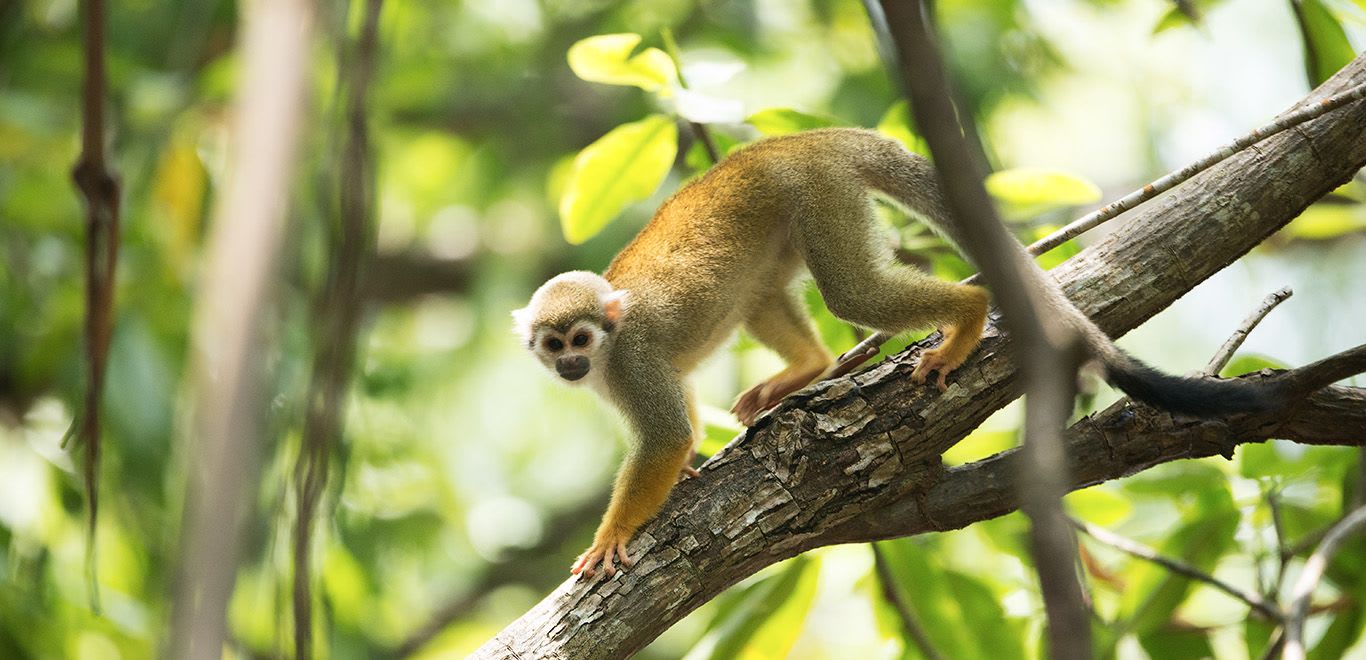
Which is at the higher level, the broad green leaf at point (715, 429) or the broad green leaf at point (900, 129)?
the broad green leaf at point (900, 129)

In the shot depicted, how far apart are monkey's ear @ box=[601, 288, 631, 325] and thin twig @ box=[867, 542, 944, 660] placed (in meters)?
1.03

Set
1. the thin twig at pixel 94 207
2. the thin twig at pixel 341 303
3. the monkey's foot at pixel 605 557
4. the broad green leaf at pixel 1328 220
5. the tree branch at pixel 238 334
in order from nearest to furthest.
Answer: the tree branch at pixel 238 334 → the thin twig at pixel 341 303 → the thin twig at pixel 94 207 → the monkey's foot at pixel 605 557 → the broad green leaf at pixel 1328 220

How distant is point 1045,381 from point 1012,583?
9.43ft

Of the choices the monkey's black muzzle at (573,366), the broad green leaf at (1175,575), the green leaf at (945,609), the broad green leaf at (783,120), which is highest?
the broad green leaf at (783,120)

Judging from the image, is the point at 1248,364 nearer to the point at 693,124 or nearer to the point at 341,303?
the point at 693,124

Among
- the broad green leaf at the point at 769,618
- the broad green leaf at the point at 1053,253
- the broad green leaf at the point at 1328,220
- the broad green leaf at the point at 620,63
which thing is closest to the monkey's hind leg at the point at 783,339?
the broad green leaf at the point at 769,618

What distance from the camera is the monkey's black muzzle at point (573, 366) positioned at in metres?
3.45

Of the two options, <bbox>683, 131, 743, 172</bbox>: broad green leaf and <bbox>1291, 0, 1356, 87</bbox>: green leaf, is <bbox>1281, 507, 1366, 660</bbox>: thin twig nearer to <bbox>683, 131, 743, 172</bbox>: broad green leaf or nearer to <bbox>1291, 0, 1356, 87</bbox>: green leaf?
<bbox>1291, 0, 1356, 87</bbox>: green leaf

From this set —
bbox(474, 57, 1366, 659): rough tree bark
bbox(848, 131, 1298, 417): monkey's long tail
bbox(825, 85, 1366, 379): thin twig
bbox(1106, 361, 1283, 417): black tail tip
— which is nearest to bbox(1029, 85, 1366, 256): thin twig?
bbox(825, 85, 1366, 379): thin twig

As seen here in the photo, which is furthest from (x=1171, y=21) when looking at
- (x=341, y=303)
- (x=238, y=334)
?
(x=238, y=334)

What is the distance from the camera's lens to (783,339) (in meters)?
3.59

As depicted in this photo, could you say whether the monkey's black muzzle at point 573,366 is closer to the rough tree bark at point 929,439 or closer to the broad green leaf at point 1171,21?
the rough tree bark at point 929,439

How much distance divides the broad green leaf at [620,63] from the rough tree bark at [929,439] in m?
0.94

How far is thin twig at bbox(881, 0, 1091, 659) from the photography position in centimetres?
66
